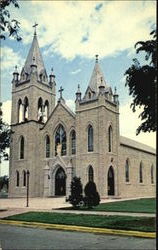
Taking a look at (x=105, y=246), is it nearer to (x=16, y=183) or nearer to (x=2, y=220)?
(x=2, y=220)

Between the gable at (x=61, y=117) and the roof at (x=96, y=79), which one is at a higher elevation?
the roof at (x=96, y=79)

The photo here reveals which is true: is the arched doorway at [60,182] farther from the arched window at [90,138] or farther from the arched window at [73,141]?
the arched window at [90,138]

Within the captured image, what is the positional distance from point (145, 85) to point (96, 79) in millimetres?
33043

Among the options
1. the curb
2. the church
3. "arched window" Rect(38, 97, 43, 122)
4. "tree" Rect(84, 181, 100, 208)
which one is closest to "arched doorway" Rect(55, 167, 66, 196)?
the church

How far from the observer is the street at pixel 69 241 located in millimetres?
9228

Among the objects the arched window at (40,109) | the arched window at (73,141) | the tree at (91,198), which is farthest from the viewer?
the arched window at (40,109)

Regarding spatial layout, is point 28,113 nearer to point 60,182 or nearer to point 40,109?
point 40,109

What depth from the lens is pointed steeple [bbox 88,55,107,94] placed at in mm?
45831

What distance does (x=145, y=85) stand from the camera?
1391 cm

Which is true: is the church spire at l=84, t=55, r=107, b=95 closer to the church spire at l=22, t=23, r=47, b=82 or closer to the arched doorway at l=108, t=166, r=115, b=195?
the church spire at l=22, t=23, r=47, b=82

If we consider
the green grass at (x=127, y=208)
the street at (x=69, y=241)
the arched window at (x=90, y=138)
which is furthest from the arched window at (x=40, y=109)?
the street at (x=69, y=241)

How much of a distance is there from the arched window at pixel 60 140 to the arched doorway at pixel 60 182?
231cm

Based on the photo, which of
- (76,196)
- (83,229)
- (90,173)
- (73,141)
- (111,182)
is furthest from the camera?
(73,141)

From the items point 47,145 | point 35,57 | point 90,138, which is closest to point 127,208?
point 90,138
